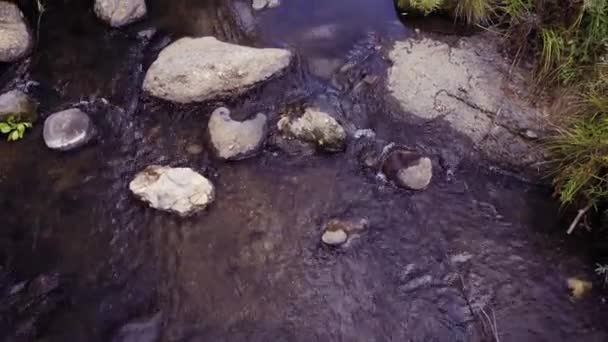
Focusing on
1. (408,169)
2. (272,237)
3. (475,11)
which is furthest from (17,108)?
(475,11)

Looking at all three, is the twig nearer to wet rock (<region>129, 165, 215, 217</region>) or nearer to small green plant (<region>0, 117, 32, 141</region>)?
wet rock (<region>129, 165, 215, 217</region>)

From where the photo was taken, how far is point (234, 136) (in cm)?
480

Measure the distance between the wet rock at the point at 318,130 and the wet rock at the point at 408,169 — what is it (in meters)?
0.43

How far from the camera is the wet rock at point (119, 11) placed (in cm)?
569

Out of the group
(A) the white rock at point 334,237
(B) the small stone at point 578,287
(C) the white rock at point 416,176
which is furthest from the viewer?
(C) the white rock at point 416,176

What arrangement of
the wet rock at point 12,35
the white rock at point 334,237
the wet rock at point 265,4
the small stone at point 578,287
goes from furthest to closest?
the wet rock at point 265,4 → the wet rock at point 12,35 → the white rock at point 334,237 → the small stone at point 578,287

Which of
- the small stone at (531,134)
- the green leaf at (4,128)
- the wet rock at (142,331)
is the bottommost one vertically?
the wet rock at (142,331)

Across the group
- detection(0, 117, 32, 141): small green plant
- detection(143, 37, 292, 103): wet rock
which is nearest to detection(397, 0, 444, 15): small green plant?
detection(143, 37, 292, 103): wet rock

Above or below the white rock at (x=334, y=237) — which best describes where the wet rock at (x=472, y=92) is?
above

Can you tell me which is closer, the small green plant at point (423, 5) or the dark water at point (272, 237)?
the dark water at point (272, 237)

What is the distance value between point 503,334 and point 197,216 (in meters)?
2.35

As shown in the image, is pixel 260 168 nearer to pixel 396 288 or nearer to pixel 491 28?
pixel 396 288

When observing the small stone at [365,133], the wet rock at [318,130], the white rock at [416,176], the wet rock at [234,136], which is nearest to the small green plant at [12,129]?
the wet rock at [234,136]

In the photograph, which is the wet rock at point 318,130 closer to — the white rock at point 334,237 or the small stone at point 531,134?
the white rock at point 334,237
